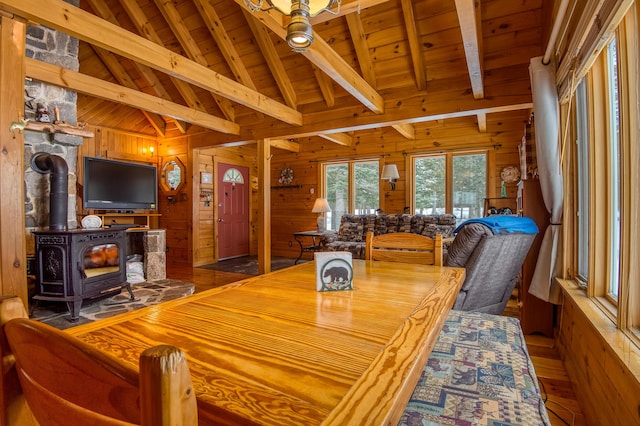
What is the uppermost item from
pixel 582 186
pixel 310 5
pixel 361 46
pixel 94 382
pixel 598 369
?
pixel 361 46

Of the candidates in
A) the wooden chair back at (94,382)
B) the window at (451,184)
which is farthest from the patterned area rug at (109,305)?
the window at (451,184)

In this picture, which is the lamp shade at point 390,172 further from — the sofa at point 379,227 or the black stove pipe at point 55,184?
the black stove pipe at point 55,184

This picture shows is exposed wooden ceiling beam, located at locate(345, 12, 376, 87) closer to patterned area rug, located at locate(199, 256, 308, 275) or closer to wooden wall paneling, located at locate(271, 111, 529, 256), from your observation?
wooden wall paneling, located at locate(271, 111, 529, 256)

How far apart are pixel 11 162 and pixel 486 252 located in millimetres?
3281

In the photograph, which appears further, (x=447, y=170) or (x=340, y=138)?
(x=340, y=138)

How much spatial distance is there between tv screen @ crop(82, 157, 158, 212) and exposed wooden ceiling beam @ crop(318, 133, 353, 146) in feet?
10.2

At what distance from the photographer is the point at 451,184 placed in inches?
226

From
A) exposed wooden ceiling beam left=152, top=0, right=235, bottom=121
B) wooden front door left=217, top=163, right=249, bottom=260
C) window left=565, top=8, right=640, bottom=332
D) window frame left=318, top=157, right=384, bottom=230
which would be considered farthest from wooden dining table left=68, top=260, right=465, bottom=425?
wooden front door left=217, top=163, right=249, bottom=260

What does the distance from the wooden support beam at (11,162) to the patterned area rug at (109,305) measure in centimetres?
86

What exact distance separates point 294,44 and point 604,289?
2.15 m

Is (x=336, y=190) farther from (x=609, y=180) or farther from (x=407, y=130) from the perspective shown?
(x=609, y=180)

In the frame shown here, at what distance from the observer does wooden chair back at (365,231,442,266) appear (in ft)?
6.14

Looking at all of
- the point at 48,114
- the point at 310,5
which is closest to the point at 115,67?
the point at 48,114

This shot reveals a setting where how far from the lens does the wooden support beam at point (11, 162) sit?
7.13 feet
